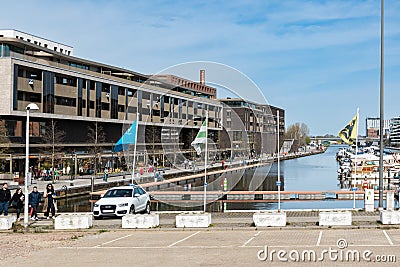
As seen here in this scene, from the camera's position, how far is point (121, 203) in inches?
1028

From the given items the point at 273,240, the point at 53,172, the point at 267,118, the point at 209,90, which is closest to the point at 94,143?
the point at 53,172

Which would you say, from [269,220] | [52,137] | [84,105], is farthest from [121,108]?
[269,220]

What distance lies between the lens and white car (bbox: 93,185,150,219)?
2605 cm

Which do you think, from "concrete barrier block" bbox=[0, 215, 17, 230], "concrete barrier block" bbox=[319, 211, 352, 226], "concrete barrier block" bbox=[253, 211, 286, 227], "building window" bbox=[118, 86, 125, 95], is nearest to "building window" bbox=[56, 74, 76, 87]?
"building window" bbox=[118, 86, 125, 95]

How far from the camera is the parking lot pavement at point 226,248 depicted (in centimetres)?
1460

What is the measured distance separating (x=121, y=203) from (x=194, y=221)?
5298mm

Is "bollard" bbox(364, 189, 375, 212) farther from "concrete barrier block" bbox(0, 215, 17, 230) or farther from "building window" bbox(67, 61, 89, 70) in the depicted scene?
"building window" bbox(67, 61, 89, 70)

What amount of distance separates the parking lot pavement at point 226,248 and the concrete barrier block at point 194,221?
60cm

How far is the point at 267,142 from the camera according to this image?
47531 mm

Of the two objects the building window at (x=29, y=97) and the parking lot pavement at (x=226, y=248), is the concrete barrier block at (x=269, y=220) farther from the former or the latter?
the building window at (x=29, y=97)

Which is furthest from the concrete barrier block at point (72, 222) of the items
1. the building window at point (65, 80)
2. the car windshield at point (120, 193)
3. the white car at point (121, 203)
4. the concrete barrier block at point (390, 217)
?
the building window at point (65, 80)

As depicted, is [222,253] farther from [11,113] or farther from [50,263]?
[11,113]

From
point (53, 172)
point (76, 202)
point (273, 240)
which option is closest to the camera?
point (273, 240)

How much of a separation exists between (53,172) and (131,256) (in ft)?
133
